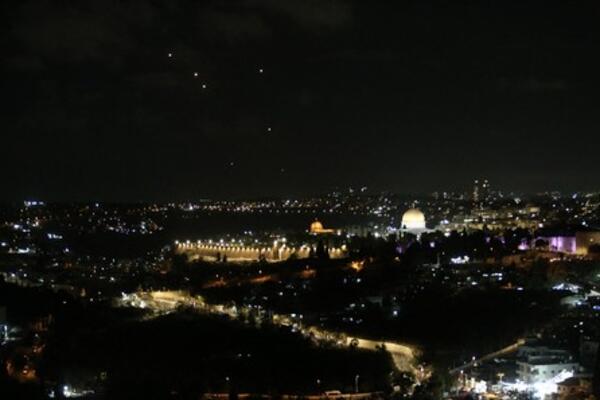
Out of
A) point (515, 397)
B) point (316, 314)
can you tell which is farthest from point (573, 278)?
point (515, 397)

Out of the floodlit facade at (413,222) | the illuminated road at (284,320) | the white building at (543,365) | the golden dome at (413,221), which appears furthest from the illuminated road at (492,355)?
the golden dome at (413,221)

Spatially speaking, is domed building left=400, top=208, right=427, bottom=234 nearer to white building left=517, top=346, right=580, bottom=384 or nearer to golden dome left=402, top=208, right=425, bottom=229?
golden dome left=402, top=208, right=425, bottom=229

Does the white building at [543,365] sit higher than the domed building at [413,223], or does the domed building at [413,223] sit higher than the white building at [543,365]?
the domed building at [413,223]

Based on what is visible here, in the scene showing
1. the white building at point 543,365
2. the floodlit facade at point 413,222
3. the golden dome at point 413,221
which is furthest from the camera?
the golden dome at point 413,221

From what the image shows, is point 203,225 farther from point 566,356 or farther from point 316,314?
point 566,356

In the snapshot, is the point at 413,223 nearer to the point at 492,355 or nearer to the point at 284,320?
the point at 284,320

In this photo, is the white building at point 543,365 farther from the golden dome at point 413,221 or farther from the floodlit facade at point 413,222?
the golden dome at point 413,221

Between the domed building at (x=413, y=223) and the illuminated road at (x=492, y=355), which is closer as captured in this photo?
the illuminated road at (x=492, y=355)

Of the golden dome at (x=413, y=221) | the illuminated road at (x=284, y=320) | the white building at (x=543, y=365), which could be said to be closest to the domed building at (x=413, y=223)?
the golden dome at (x=413, y=221)

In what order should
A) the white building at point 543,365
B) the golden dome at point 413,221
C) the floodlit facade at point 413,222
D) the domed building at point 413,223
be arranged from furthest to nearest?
the golden dome at point 413,221 → the floodlit facade at point 413,222 → the domed building at point 413,223 → the white building at point 543,365
